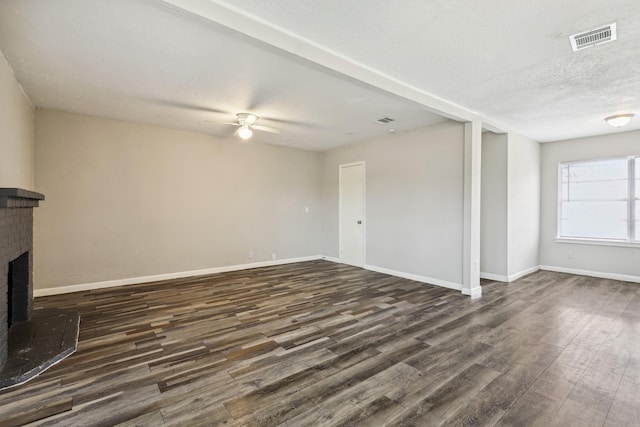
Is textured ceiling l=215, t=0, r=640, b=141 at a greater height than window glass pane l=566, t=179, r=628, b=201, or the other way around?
textured ceiling l=215, t=0, r=640, b=141

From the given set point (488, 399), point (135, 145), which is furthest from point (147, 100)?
point (488, 399)

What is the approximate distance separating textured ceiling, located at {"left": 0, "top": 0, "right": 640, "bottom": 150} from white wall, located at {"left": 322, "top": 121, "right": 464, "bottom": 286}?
33.2 inches

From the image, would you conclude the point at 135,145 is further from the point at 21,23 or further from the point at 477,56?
the point at 477,56

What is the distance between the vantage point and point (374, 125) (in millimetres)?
5160

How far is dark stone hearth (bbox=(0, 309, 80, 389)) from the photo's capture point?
2.30m

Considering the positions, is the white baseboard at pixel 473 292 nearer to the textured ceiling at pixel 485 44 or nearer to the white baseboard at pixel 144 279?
the textured ceiling at pixel 485 44

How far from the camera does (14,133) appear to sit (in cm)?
330

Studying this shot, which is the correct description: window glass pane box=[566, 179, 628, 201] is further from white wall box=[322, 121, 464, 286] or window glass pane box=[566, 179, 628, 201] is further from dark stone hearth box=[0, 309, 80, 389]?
dark stone hearth box=[0, 309, 80, 389]

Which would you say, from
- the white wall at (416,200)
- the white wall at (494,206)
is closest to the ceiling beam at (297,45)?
the white wall at (416,200)

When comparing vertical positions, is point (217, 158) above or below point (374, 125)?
below

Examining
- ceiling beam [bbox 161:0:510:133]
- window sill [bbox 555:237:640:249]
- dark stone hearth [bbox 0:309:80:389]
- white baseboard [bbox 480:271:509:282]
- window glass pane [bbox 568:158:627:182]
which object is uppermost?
ceiling beam [bbox 161:0:510:133]

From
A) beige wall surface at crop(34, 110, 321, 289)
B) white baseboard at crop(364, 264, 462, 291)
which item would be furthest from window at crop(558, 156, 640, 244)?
beige wall surface at crop(34, 110, 321, 289)

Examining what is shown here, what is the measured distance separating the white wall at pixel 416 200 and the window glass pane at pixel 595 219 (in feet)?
10.4

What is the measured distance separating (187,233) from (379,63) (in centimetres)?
447
